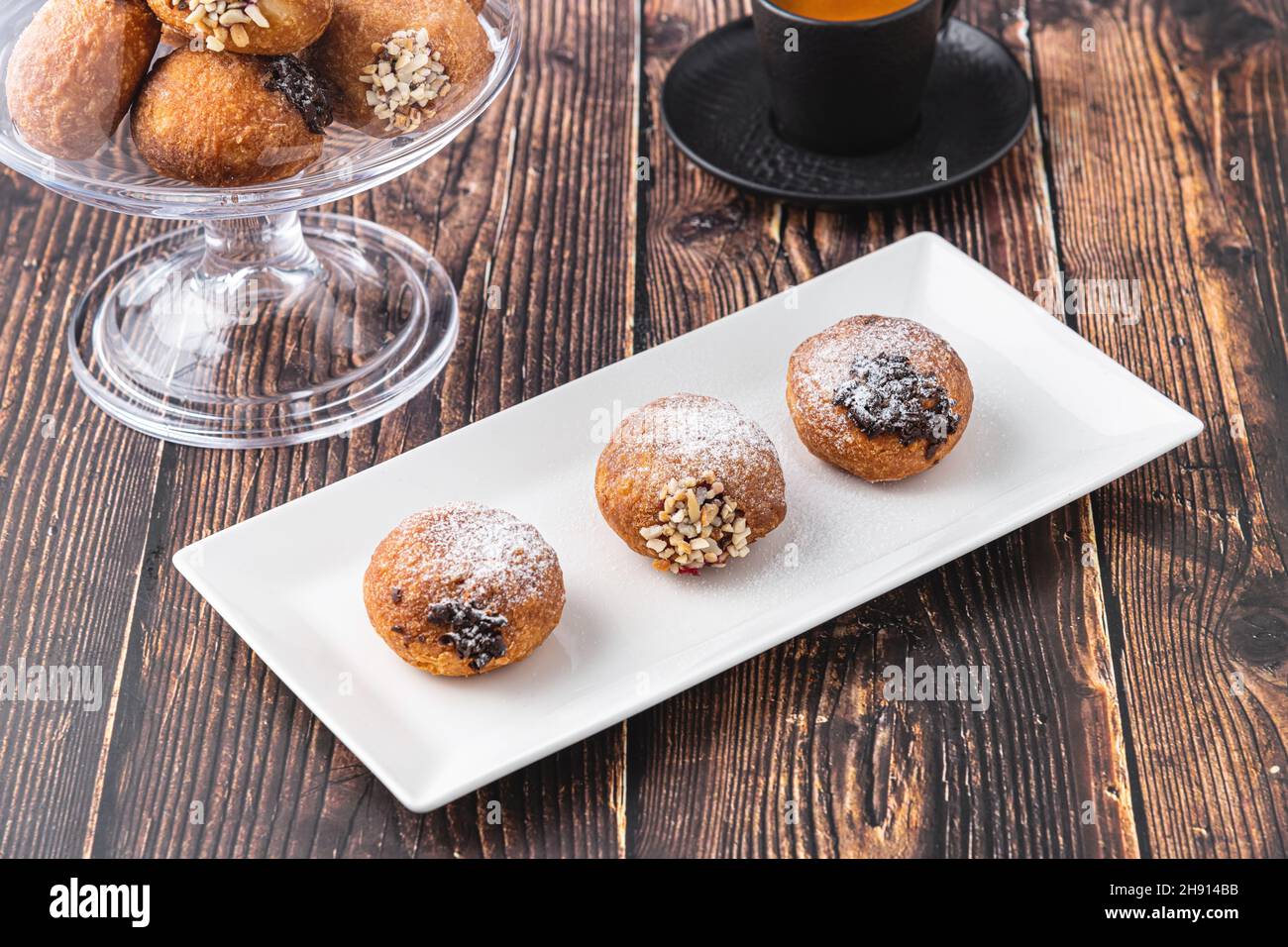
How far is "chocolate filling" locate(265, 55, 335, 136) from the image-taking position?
1.28 metres

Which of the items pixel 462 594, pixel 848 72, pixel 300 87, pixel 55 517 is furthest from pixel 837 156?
pixel 55 517

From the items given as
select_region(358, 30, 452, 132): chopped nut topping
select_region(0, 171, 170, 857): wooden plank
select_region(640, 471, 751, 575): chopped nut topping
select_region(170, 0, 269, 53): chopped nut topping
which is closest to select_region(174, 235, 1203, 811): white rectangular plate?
select_region(640, 471, 751, 575): chopped nut topping

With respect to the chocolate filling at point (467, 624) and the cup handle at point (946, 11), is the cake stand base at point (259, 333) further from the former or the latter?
the cup handle at point (946, 11)

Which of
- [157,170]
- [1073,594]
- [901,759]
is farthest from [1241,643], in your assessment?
[157,170]

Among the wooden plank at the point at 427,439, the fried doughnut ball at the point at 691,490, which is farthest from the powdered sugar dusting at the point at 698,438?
the wooden plank at the point at 427,439

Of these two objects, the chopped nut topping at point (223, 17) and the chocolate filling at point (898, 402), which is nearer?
the chopped nut topping at point (223, 17)

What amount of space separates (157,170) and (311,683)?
1.63ft

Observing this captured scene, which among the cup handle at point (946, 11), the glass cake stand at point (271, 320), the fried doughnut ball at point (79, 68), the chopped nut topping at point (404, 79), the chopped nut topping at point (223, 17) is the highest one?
the chopped nut topping at point (223, 17)

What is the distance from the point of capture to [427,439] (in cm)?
154

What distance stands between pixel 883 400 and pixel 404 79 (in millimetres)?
541

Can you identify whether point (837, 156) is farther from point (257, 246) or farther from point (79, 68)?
point (79, 68)

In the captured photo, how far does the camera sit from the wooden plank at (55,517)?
122 cm

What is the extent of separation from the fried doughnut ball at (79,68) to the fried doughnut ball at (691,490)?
55cm

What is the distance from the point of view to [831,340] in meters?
1.42
